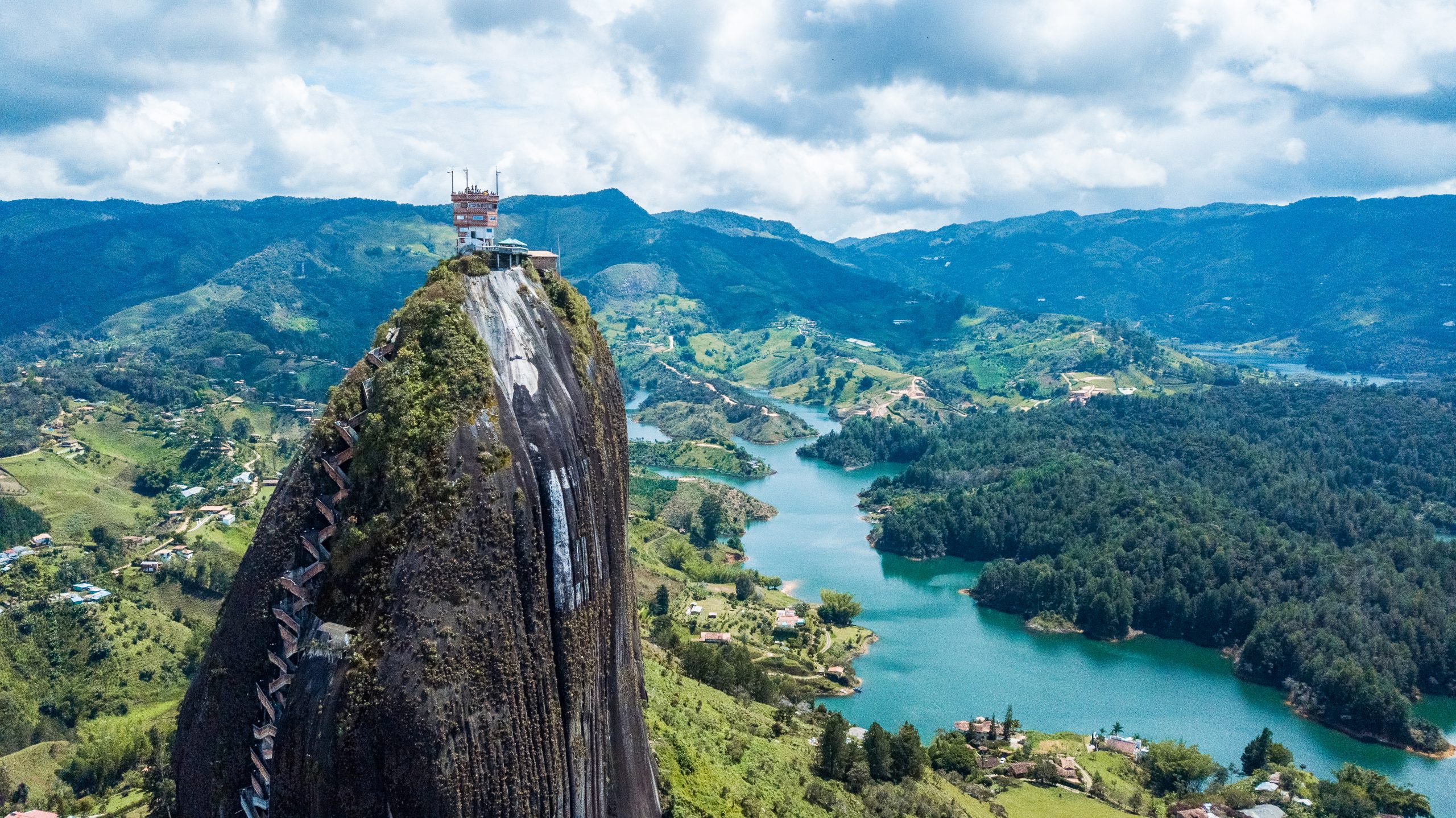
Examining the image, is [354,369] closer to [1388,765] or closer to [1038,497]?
[1388,765]

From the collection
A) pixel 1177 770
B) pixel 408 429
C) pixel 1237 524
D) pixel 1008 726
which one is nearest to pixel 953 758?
pixel 1008 726

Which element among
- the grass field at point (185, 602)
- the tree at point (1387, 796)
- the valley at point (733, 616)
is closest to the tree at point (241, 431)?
Result: the valley at point (733, 616)

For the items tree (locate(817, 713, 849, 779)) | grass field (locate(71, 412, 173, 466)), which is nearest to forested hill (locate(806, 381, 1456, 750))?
tree (locate(817, 713, 849, 779))

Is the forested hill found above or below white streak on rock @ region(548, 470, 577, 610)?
below

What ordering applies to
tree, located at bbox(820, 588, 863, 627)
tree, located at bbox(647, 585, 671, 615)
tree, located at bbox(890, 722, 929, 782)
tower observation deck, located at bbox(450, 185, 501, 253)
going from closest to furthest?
tower observation deck, located at bbox(450, 185, 501, 253), tree, located at bbox(890, 722, 929, 782), tree, located at bbox(647, 585, 671, 615), tree, located at bbox(820, 588, 863, 627)

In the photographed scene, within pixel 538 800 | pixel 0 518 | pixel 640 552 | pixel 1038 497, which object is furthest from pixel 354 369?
pixel 1038 497

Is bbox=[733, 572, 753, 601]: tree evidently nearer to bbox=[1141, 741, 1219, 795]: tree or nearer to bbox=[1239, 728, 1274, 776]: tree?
bbox=[1141, 741, 1219, 795]: tree

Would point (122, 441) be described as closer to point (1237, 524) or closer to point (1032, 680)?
point (1032, 680)
